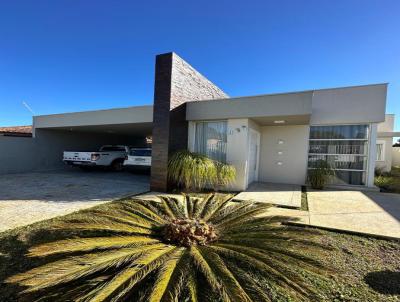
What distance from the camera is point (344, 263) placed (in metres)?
3.11

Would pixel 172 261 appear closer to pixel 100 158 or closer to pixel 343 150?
pixel 343 150

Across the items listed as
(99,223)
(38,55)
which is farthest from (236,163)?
(38,55)

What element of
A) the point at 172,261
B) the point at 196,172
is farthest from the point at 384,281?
the point at 196,172

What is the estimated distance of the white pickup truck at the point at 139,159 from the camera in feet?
37.8

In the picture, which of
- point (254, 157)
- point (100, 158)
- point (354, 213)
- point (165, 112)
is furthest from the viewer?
point (100, 158)

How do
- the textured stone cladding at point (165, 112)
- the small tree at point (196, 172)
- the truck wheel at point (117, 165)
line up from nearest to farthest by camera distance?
the small tree at point (196, 172) < the textured stone cladding at point (165, 112) < the truck wheel at point (117, 165)

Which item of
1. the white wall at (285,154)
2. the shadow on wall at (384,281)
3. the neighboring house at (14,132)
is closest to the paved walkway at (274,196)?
the white wall at (285,154)

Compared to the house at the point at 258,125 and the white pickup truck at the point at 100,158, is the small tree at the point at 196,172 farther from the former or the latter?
the white pickup truck at the point at 100,158

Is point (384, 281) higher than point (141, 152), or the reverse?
point (141, 152)

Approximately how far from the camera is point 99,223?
2887mm

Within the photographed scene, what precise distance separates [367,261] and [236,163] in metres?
5.23

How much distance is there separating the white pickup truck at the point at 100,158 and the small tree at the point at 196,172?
7000 mm

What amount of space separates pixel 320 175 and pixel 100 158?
38.0 feet

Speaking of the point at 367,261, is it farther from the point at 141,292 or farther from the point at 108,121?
the point at 108,121
